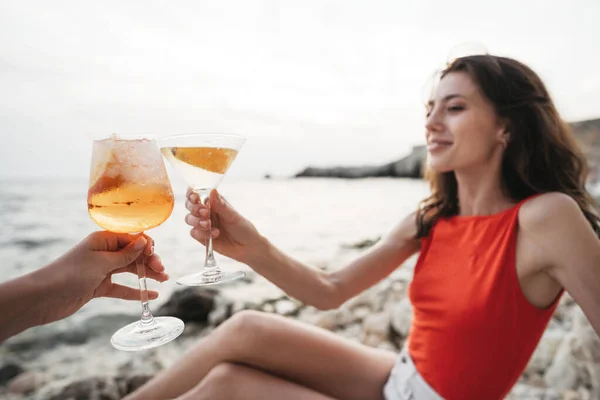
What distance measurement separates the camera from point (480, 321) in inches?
71.3

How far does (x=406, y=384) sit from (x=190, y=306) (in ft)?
11.7

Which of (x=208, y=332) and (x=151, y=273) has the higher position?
(x=151, y=273)

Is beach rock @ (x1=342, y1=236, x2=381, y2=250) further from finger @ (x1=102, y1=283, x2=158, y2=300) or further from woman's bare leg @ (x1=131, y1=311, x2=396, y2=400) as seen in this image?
finger @ (x1=102, y1=283, x2=158, y2=300)

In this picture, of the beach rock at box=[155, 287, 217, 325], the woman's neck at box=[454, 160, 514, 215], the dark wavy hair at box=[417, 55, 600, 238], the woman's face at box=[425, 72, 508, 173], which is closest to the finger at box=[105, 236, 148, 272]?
the woman's face at box=[425, 72, 508, 173]

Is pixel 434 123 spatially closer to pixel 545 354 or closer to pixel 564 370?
pixel 564 370

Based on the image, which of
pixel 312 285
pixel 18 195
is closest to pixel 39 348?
pixel 312 285

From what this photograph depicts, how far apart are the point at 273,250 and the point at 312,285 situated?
379 mm

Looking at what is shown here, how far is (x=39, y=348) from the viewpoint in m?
5.02

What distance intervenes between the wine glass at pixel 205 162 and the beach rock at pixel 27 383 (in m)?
3.50

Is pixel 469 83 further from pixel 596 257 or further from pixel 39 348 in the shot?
pixel 39 348

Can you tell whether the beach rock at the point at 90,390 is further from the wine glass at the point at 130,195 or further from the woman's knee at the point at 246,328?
the wine glass at the point at 130,195

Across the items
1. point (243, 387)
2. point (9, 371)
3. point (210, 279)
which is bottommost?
point (9, 371)

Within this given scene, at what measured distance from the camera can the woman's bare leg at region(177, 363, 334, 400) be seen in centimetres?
192

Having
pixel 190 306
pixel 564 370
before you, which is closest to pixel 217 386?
pixel 564 370
